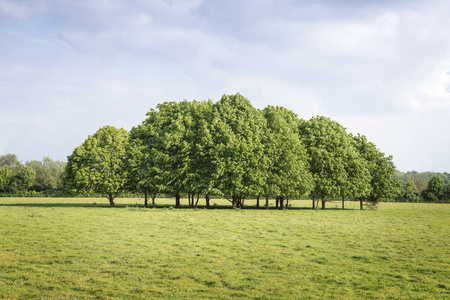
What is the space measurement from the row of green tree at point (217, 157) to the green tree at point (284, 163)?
6.7 inches

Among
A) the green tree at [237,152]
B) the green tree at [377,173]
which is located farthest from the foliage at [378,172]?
the green tree at [237,152]

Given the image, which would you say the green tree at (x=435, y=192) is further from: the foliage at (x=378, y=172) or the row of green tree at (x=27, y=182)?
the row of green tree at (x=27, y=182)

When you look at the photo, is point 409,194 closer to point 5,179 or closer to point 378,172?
point 378,172

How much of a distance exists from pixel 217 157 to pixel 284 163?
12.2m

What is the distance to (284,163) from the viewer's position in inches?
2313

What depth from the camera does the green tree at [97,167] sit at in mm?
56625

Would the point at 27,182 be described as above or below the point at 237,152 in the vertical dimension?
below

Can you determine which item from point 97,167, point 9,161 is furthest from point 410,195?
point 9,161

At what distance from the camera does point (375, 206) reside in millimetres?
71875

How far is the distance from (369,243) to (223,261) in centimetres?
1258

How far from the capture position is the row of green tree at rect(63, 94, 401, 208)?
55.9 m

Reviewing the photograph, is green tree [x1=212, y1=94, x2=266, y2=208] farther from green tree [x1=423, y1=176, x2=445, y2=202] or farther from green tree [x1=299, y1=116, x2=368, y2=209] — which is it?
green tree [x1=423, y1=176, x2=445, y2=202]

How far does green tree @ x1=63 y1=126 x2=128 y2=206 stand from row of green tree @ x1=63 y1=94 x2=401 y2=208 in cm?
16

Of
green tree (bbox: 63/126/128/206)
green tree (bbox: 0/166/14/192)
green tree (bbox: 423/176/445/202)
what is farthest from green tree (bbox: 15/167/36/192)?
green tree (bbox: 423/176/445/202)
